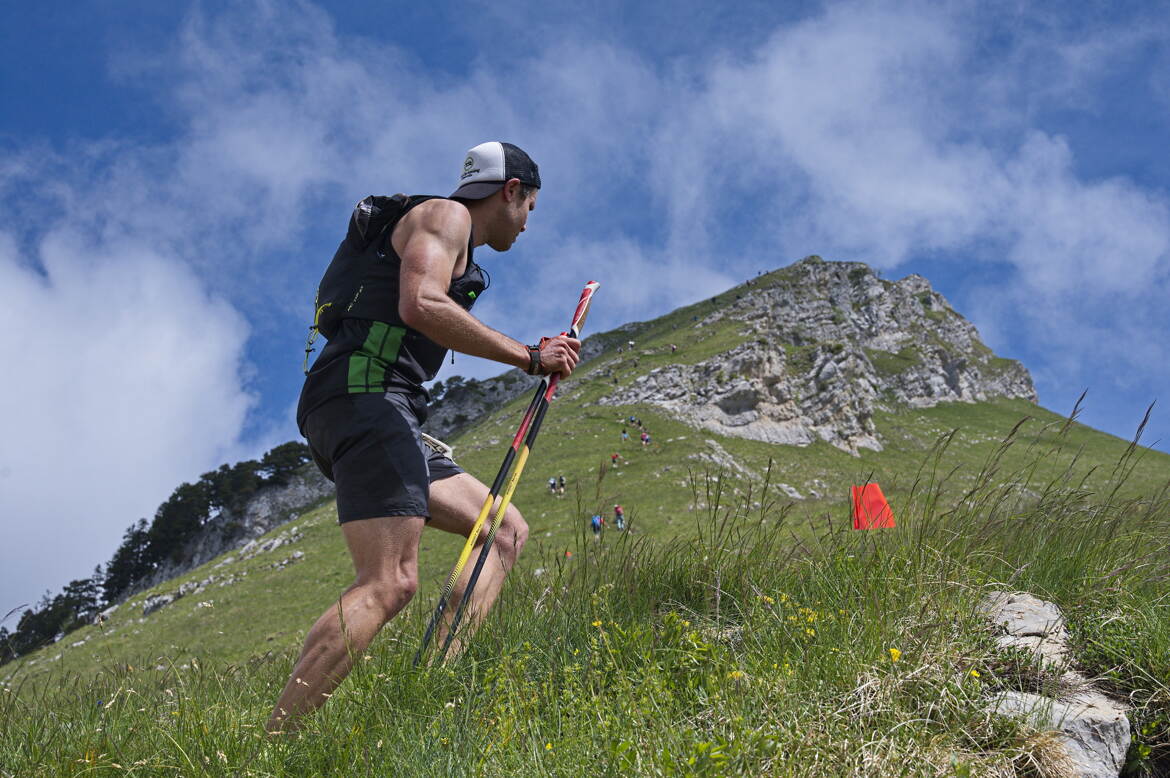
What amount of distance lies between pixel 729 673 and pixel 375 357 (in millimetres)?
1914

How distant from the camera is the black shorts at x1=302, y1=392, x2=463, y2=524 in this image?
2.80 meters

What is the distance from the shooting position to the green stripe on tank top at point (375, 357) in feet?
9.64

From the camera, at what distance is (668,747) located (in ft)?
6.30

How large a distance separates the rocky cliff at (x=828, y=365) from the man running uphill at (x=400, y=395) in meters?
51.1

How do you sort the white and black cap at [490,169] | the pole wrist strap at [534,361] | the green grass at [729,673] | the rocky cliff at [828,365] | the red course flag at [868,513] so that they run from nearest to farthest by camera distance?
the green grass at [729,673] < the pole wrist strap at [534,361] < the white and black cap at [490,169] < the red course flag at [868,513] < the rocky cliff at [828,365]

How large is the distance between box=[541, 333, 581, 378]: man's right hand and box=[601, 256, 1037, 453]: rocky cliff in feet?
167

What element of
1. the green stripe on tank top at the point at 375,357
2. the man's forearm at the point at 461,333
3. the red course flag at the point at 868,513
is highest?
the red course flag at the point at 868,513

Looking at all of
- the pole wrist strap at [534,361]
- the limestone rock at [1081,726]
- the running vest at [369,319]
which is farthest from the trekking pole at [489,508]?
the limestone rock at [1081,726]

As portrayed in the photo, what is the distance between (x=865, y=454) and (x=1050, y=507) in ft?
193

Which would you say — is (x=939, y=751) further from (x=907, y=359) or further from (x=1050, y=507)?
(x=907, y=359)

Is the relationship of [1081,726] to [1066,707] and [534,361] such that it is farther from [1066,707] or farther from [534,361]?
[534,361]

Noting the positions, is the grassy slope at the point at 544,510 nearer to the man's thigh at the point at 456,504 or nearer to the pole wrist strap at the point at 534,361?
the man's thigh at the point at 456,504

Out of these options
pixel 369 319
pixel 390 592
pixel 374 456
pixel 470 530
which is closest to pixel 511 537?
pixel 470 530

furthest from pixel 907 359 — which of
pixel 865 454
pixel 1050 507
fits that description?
pixel 1050 507
